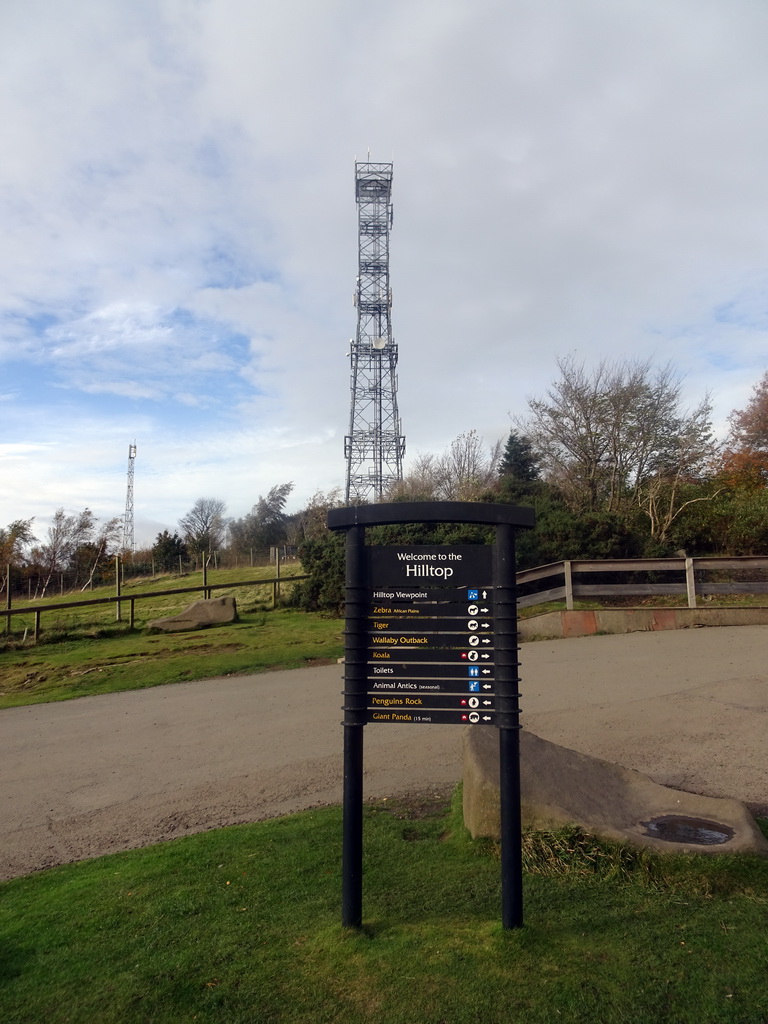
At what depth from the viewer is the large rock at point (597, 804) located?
4.38 m

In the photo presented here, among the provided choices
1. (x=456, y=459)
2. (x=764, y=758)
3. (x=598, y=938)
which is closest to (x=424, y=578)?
(x=598, y=938)

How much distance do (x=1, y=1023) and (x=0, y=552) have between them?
4590 cm

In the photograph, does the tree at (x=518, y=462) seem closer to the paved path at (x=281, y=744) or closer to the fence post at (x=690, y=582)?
the fence post at (x=690, y=582)

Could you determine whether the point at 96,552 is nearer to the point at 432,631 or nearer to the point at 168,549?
the point at 168,549

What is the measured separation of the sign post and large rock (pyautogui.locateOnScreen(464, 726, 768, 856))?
3.47 ft

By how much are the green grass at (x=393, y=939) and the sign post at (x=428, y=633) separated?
1.72 ft

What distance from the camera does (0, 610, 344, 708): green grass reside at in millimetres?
12445

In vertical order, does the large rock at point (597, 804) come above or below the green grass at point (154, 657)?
above

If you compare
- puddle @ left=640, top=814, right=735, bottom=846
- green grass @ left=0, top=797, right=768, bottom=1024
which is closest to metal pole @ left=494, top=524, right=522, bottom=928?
green grass @ left=0, top=797, right=768, bottom=1024

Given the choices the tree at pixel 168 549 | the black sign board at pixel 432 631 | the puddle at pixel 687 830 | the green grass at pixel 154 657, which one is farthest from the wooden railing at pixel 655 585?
the tree at pixel 168 549

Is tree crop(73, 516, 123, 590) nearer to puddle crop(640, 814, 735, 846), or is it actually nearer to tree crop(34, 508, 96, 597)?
tree crop(34, 508, 96, 597)

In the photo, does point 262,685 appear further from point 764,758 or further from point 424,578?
point 424,578

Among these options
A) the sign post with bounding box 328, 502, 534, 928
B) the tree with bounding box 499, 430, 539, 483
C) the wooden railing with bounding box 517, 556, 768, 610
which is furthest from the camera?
the tree with bounding box 499, 430, 539, 483

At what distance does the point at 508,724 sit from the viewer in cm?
368
